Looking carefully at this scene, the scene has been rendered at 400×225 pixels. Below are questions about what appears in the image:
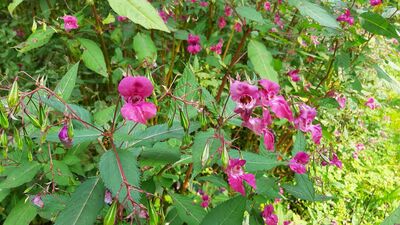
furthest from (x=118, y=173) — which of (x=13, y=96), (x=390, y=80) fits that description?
(x=390, y=80)

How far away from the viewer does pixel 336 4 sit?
1934 mm

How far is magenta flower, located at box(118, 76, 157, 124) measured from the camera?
0.88 metres

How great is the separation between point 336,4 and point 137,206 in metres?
1.55

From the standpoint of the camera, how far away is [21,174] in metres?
1.58

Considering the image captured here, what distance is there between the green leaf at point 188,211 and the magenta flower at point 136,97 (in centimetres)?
52

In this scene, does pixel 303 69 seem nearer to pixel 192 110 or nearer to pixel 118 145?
pixel 192 110

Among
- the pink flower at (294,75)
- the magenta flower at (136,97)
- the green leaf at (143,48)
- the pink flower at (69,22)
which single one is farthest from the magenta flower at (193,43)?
the magenta flower at (136,97)

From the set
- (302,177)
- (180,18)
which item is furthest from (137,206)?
(180,18)

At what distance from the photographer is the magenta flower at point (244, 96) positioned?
3.02ft

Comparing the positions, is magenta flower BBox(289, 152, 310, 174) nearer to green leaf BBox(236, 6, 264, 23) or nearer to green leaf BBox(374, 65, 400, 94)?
green leaf BBox(236, 6, 264, 23)

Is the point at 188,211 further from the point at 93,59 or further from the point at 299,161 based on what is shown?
the point at 93,59

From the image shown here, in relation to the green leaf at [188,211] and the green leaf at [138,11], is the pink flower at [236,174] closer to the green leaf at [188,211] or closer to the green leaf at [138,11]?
the green leaf at [188,211]

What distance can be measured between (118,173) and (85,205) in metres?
0.14

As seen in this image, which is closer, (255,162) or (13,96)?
(13,96)
